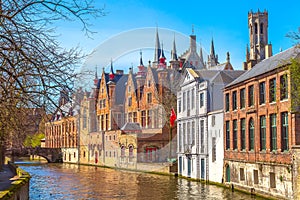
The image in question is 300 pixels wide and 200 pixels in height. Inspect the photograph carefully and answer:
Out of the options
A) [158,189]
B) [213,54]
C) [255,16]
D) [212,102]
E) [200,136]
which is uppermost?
[255,16]

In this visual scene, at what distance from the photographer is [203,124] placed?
36844 mm

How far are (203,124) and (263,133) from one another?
9.95 m

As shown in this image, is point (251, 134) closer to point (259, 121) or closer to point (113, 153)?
point (259, 121)

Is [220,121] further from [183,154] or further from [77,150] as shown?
[77,150]

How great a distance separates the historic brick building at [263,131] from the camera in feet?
78.0

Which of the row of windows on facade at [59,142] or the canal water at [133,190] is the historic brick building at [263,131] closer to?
the canal water at [133,190]

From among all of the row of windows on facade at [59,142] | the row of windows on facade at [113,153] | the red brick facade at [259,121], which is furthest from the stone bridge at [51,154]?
the red brick facade at [259,121]

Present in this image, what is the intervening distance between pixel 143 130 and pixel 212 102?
61.3 feet

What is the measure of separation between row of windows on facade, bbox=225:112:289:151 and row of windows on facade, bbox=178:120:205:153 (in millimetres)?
4390

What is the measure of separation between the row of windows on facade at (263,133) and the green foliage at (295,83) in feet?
5.42

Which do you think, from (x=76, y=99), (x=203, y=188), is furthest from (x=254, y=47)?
(x=76, y=99)

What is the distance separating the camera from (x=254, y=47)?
96.2 metres

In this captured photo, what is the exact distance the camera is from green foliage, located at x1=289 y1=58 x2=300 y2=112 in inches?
859

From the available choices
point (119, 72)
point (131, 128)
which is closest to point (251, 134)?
point (131, 128)
